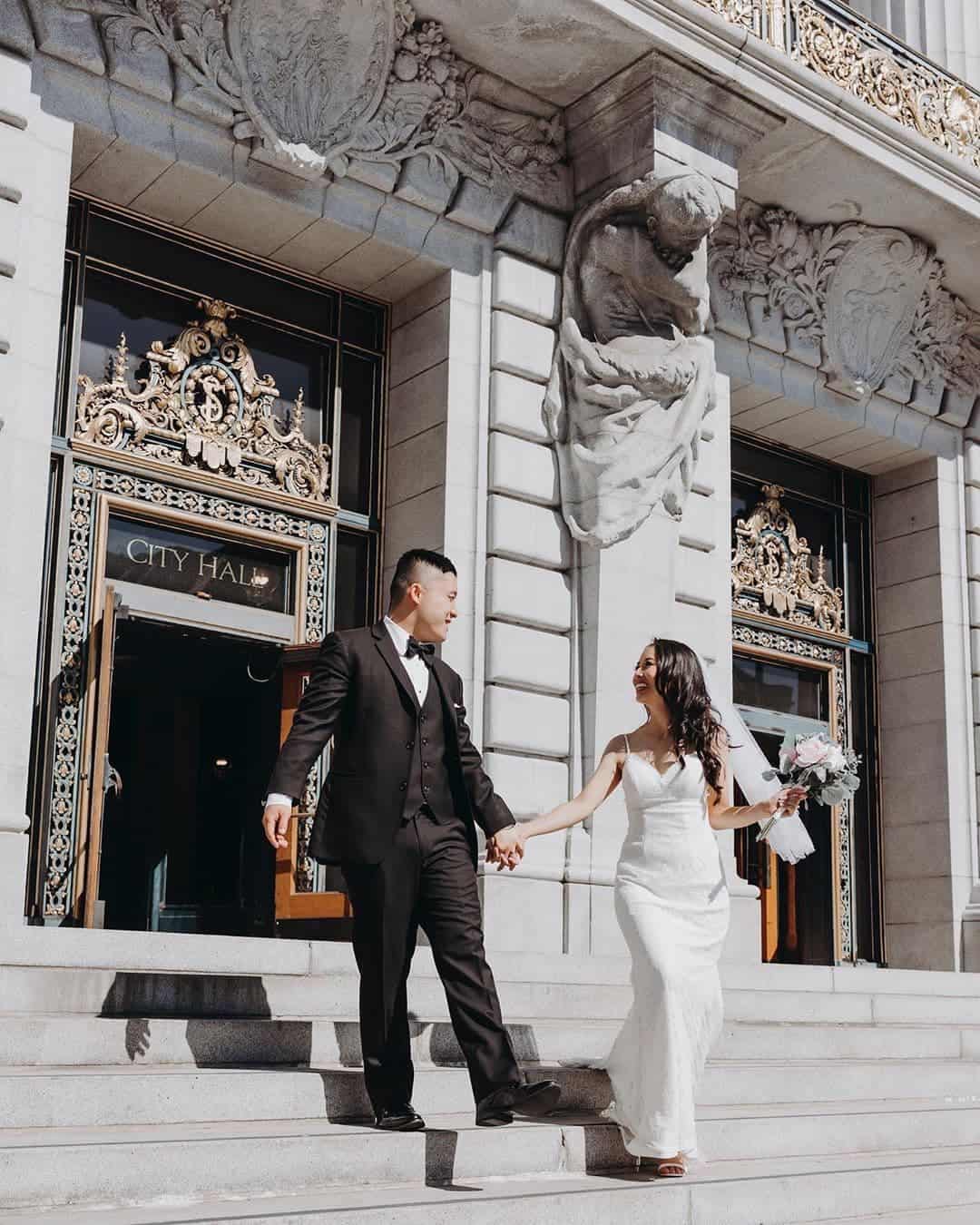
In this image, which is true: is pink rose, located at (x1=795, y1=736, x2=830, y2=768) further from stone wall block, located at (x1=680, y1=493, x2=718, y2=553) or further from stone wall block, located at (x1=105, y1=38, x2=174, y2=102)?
stone wall block, located at (x1=105, y1=38, x2=174, y2=102)

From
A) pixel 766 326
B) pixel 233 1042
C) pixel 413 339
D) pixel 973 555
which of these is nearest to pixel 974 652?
pixel 973 555

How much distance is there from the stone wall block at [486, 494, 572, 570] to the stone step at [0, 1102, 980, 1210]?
562cm

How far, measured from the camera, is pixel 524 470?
12305 millimetres

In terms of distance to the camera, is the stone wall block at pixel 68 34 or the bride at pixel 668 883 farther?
the stone wall block at pixel 68 34

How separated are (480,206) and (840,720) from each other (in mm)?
6521

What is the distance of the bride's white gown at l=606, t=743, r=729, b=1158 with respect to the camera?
245 inches

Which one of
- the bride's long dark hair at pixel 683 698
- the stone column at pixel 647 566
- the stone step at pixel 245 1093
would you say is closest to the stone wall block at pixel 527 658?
the stone column at pixel 647 566

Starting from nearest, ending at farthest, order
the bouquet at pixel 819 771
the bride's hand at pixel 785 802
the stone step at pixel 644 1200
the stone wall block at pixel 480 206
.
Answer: the stone step at pixel 644 1200 → the bride's hand at pixel 785 802 → the bouquet at pixel 819 771 → the stone wall block at pixel 480 206

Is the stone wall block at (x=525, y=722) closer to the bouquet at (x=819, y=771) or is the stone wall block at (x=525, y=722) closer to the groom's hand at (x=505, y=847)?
the bouquet at (x=819, y=771)

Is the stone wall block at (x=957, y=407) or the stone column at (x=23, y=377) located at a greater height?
the stone wall block at (x=957, y=407)

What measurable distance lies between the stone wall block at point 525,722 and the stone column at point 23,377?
132 inches

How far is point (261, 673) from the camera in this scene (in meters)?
13.2

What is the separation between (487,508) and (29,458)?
356 centimetres

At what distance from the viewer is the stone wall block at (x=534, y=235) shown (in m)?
12.6
